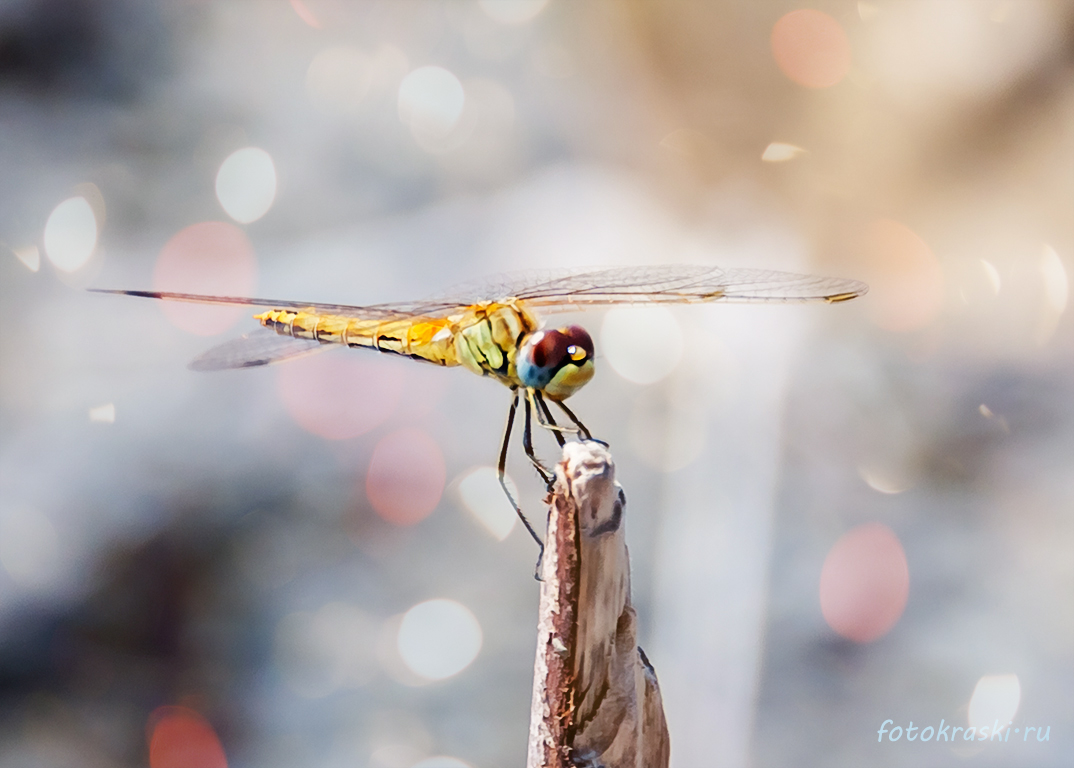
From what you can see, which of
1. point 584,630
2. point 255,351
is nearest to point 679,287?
point 584,630

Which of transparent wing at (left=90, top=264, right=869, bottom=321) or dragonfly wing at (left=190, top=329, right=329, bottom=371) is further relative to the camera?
dragonfly wing at (left=190, top=329, right=329, bottom=371)

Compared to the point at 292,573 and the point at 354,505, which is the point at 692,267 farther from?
the point at 292,573

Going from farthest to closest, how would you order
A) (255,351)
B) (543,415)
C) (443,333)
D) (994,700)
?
(994,700) < (255,351) < (443,333) < (543,415)

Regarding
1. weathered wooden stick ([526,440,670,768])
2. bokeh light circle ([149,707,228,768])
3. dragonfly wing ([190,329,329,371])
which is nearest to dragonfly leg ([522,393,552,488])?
weathered wooden stick ([526,440,670,768])

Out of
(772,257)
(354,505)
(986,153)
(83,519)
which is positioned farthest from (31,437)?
(986,153)

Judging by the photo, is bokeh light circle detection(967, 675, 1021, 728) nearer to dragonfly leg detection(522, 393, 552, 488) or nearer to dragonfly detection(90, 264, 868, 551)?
dragonfly detection(90, 264, 868, 551)

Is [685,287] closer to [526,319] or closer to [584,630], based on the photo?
[526,319]
